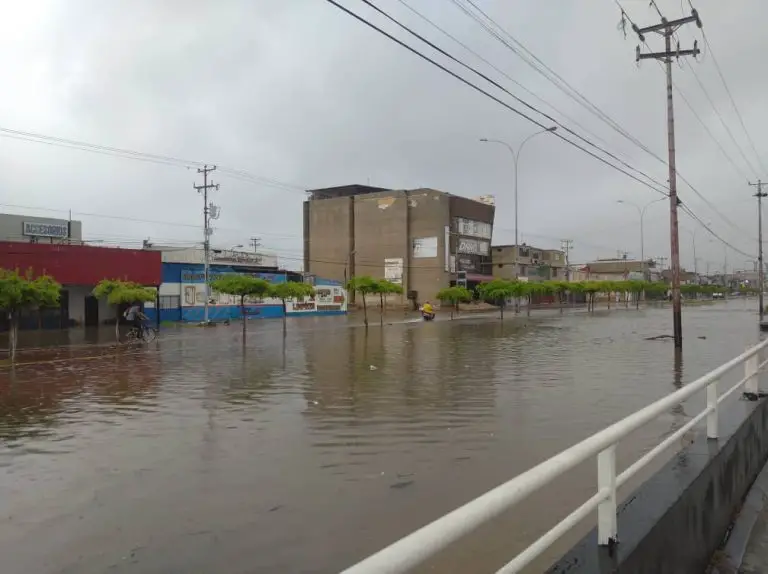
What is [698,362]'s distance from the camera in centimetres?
1750

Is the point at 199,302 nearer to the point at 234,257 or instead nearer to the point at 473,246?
the point at 234,257

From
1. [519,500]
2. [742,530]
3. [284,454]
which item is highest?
[519,500]

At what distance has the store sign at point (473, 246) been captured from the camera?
80.8m

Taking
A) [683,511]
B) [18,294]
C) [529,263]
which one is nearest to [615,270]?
[529,263]

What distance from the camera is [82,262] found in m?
35.3

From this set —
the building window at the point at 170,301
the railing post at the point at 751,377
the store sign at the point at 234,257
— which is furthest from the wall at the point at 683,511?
the store sign at the point at 234,257

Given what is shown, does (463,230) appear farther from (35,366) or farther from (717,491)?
(717,491)

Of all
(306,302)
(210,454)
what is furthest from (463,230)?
(210,454)

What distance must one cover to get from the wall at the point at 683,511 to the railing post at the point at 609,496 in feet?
0.19

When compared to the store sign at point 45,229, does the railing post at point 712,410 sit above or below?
below

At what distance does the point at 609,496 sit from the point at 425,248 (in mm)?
76207

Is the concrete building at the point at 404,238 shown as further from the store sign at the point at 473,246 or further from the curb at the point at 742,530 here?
the curb at the point at 742,530

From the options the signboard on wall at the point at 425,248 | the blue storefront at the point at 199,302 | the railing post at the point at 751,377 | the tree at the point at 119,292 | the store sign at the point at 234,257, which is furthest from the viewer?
the signboard on wall at the point at 425,248

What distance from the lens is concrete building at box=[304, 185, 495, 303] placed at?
78062 mm
